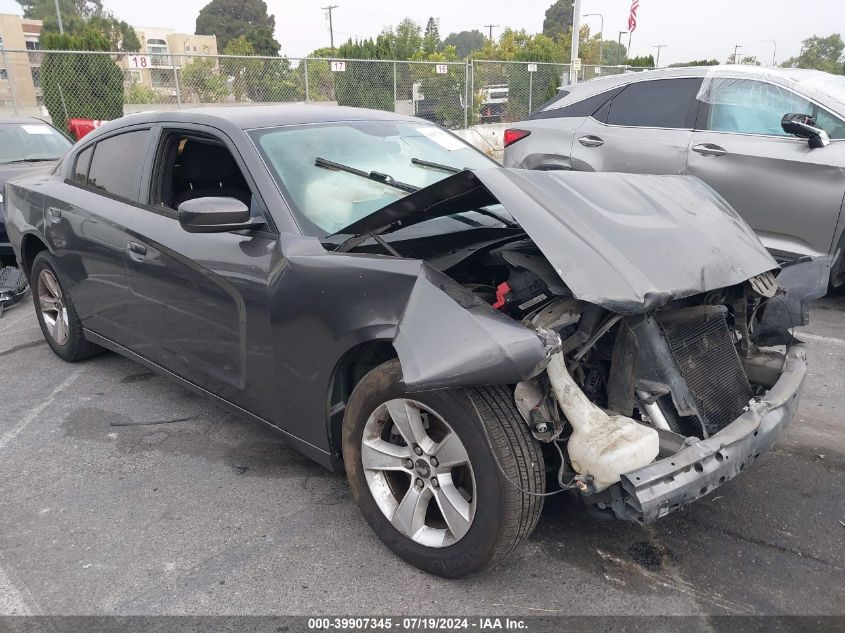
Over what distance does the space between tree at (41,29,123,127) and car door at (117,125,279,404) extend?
41.7 ft

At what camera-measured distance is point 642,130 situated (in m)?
6.09

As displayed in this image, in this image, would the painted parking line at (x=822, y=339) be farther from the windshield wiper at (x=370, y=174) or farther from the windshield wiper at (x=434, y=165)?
the windshield wiper at (x=370, y=174)

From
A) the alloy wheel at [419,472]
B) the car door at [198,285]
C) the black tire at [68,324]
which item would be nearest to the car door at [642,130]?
the car door at [198,285]

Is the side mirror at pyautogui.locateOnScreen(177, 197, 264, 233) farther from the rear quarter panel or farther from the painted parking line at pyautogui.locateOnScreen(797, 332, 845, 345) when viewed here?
the rear quarter panel

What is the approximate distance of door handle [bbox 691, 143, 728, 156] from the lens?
5.53 meters

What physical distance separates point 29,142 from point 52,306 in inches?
175

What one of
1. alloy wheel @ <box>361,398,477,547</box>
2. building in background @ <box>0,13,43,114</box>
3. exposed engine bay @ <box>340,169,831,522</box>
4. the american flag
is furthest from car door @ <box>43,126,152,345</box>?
the american flag

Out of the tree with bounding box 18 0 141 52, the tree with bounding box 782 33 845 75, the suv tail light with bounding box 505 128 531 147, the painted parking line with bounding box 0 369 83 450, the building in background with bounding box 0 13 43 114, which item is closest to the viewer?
the painted parking line with bounding box 0 369 83 450

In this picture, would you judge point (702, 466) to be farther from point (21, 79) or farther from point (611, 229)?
point (21, 79)

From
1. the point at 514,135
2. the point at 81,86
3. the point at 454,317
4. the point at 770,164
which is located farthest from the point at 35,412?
the point at 81,86

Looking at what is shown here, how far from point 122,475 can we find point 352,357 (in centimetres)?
152

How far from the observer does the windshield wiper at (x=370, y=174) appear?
3.31 m

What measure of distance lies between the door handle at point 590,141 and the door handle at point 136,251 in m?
4.24

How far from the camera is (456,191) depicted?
2.54 metres
